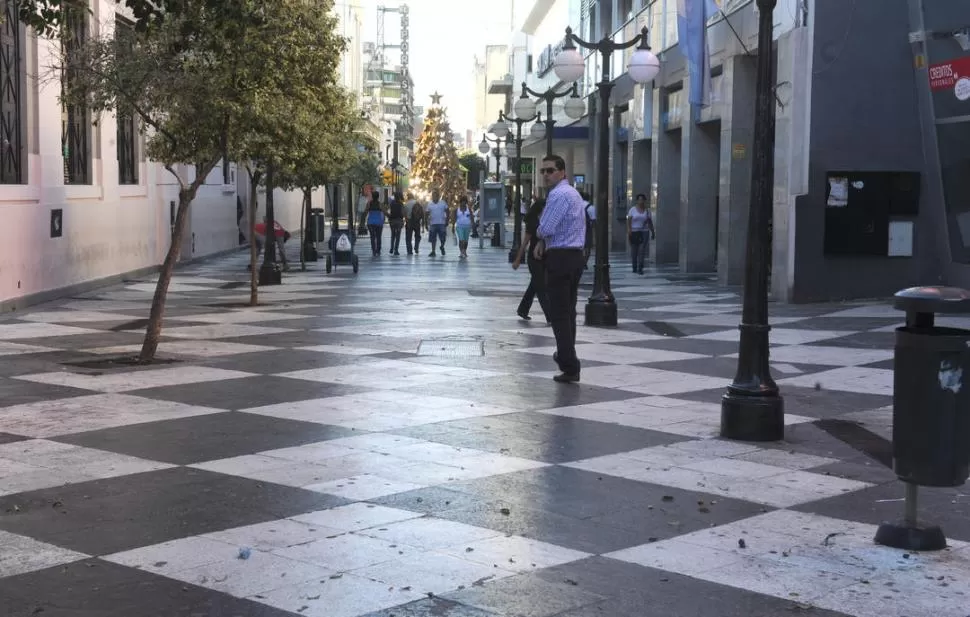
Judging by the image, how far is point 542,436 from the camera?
8625 millimetres

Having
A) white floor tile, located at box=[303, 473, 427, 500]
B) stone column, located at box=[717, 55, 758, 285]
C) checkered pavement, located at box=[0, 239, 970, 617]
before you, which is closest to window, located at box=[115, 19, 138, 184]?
stone column, located at box=[717, 55, 758, 285]

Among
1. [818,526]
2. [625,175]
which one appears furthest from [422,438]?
[625,175]

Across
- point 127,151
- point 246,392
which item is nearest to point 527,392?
point 246,392

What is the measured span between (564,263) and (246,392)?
9.47 feet

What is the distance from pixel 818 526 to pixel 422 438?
295 cm

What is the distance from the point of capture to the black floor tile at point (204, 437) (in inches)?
314

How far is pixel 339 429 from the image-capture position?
876 centimetres

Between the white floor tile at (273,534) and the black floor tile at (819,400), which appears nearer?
the white floor tile at (273,534)

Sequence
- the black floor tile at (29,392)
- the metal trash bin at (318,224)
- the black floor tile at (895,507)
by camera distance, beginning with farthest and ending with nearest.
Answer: the metal trash bin at (318,224), the black floor tile at (29,392), the black floor tile at (895,507)

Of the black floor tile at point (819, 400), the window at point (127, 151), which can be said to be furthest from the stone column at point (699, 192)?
the black floor tile at point (819, 400)

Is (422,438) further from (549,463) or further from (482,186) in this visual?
(482,186)

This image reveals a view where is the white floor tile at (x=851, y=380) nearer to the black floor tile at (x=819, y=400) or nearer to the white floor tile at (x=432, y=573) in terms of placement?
the black floor tile at (x=819, y=400)

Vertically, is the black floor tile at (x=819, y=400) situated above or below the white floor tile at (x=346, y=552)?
above

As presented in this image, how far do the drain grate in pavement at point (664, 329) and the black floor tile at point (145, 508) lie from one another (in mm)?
8818
